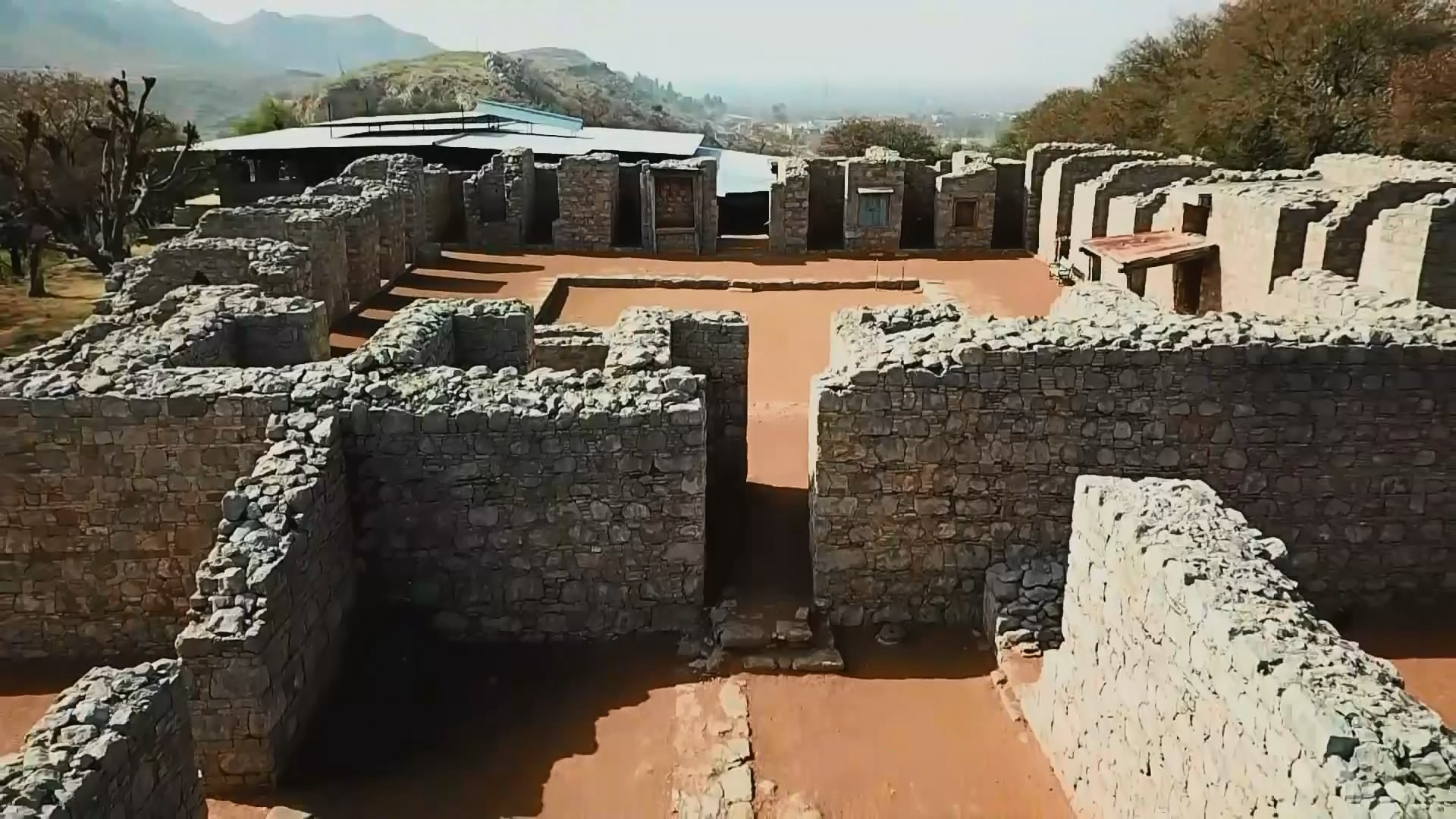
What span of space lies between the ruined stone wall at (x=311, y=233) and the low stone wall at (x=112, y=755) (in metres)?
12.1

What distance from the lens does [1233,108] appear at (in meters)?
32.7

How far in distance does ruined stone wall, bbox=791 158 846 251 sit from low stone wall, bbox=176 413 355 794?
20398 mm

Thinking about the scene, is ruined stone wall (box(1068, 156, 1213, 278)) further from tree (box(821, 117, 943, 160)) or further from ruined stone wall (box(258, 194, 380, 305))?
tree (box(821, 117, 943, 160))

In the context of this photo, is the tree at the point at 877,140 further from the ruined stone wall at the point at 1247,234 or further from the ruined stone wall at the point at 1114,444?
the ruined stone wall at the point at 1114,444

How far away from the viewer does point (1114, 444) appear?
8.55 meters

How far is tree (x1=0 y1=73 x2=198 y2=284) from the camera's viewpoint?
994 inches

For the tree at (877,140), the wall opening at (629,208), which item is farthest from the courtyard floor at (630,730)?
the tree at (877,140)

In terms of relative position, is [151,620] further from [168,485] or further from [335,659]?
[335,659]

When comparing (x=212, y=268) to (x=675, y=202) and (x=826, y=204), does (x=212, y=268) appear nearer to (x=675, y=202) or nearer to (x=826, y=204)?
(x=675, y=202)

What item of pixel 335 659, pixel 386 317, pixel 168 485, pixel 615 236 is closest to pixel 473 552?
pixel 335 659

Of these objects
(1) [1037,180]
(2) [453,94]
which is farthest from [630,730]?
(2) [453,94]

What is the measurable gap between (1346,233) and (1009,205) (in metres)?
13.6

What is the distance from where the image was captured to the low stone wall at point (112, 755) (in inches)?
174

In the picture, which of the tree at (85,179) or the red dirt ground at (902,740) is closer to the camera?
the red dirt ground at (902,740)
